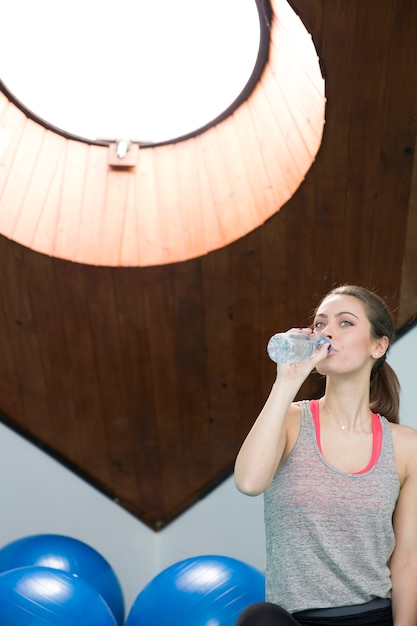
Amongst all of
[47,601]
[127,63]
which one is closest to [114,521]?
[47,601]

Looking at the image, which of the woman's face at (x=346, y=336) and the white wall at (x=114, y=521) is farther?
the white wall at (x=114, y=521)

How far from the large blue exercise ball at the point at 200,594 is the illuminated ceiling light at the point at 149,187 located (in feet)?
3.16

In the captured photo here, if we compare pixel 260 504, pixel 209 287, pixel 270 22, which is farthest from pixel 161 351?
pixel 270 22

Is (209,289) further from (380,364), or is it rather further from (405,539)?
(405,539)

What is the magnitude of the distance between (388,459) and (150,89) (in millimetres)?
1721

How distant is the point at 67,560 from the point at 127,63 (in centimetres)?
154

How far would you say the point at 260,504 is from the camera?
2.95 metres

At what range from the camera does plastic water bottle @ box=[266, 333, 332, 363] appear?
4.53 ft

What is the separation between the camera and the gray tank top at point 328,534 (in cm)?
138

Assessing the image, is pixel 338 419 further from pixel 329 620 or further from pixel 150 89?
pixel 150 89

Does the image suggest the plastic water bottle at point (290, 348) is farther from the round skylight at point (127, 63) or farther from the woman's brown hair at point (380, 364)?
the round skylight at point (127, 63)

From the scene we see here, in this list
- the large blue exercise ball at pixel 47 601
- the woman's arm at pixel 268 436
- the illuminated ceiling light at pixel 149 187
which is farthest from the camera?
the illuminated ceiling light at pixel 149 187

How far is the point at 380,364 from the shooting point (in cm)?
159

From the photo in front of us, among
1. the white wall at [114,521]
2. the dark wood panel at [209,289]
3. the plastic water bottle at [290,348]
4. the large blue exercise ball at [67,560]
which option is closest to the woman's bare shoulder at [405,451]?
the plastic water bottle at [290,348]
